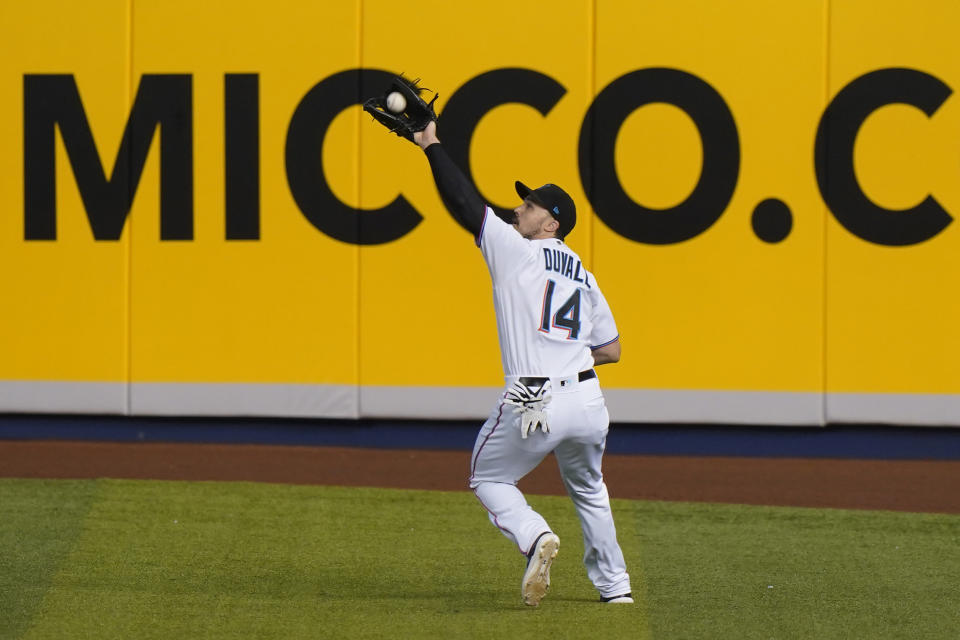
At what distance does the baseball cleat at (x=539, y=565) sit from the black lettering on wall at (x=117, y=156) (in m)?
5.54

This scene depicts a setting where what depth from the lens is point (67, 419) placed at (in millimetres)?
9883

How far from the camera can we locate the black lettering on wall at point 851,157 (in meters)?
9.30

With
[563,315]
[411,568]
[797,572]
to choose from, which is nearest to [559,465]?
[563,315]

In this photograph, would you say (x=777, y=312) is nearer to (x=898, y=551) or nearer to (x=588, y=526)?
(x=898, y=551)

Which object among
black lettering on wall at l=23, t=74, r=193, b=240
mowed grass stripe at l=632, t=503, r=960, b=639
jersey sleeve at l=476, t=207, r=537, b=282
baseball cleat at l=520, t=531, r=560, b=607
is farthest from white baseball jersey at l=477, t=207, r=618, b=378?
black lettering on wall at l=23, t=74, r=193, b=240

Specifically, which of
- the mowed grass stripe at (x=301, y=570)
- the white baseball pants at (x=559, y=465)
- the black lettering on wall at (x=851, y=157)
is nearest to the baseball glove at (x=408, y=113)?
the white baseball pants at (x=559, y=465)

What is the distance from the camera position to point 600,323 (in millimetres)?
5391

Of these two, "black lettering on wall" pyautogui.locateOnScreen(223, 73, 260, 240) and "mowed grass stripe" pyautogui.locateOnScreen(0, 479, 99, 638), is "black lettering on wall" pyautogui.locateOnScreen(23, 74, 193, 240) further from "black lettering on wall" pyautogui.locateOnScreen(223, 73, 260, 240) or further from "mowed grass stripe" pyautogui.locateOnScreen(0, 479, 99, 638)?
"mowed grass stripe" pyautogui.locateOnScreen(0, 479, 99, 638)

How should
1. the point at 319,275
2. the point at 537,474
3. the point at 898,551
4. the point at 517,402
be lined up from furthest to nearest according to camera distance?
the point at 319,275, the point at 537,474, the point at 898,551, the point at 517,402

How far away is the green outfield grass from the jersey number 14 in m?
1.18

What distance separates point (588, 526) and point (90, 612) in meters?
2.08

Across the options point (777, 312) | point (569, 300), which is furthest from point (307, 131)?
point (569, 300)

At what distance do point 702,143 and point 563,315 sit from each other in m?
4.69

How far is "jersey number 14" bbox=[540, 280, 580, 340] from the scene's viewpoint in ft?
→ 16.8
